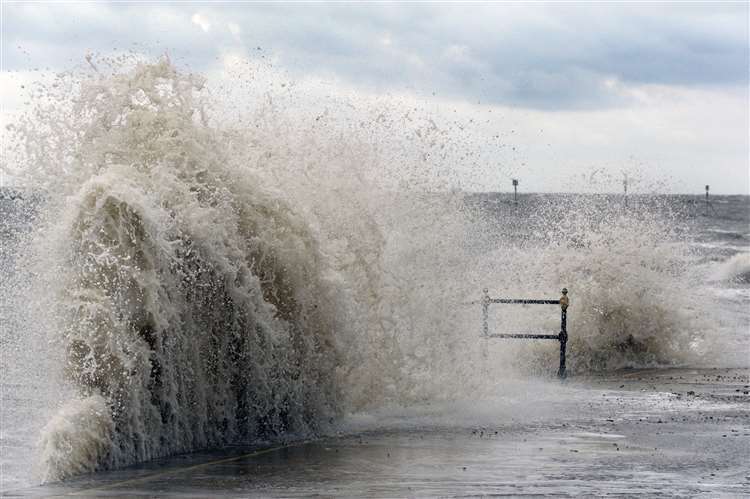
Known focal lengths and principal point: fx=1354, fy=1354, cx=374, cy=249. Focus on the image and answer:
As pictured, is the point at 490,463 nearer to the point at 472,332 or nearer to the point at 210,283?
the point at 210,283

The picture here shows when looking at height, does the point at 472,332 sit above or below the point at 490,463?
above

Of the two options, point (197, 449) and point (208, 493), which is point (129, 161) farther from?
point (208, 493)

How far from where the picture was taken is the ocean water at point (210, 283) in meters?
12.8

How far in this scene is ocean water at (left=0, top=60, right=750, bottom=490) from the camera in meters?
12.8

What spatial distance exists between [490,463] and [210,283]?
3.48 m

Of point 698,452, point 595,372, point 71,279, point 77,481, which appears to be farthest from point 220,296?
point 595,372

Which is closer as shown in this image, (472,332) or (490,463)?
(490,463)

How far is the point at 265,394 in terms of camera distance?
47.6ft

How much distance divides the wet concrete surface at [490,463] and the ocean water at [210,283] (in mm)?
747

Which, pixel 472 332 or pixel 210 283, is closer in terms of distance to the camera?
pixel 210 283

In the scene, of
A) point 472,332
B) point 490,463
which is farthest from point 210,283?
point 472,332

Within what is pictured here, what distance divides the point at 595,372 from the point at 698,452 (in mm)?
10498

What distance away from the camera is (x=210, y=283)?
13969mm

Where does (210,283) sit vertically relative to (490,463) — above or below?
above
